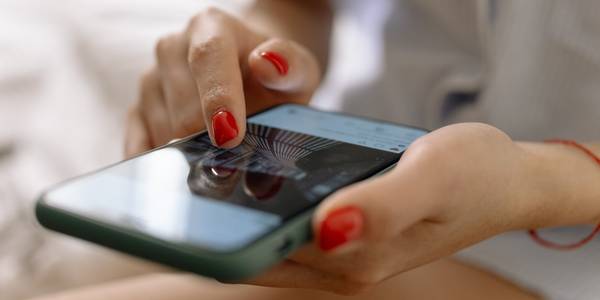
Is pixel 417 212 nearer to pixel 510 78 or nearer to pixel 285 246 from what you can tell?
pixel 285 246

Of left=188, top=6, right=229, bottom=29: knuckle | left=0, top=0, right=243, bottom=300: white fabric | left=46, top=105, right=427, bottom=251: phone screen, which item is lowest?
left=0, top=0, right=243, bottom=300: white fabric

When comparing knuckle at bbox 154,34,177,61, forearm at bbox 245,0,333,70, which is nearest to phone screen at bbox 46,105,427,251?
knuckle at bbox 154,34,177,61

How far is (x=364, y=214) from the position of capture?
325 millimetres

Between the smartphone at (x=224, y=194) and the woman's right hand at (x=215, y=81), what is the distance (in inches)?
1.0

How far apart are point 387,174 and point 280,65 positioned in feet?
0.66

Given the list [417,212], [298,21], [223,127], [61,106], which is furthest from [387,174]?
[61,106]

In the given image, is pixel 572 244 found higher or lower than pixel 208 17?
lower

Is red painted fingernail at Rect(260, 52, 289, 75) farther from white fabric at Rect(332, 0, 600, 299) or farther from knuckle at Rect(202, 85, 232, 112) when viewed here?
white fabric at Rect(332, 0, 600, 299)

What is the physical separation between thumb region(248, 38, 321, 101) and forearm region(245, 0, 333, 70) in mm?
140

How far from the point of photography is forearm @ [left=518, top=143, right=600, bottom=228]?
0.45m

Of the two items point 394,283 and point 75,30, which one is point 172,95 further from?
point 75,30

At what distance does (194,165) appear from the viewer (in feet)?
1.41

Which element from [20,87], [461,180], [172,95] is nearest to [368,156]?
[461,180]

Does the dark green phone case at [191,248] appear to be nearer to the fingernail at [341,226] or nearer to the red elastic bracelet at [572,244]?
the fingernail at [341,226]
